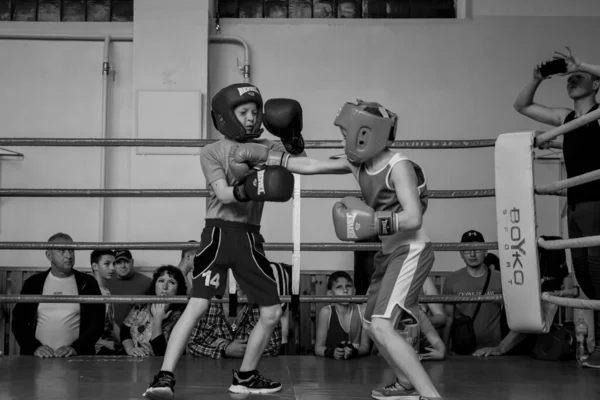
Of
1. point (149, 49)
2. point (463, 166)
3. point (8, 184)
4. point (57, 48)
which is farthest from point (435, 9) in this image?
point (8, 184)

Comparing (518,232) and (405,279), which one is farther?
(518,232)

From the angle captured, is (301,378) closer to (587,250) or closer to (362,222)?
(362,222)

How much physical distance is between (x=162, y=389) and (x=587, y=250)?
208cm

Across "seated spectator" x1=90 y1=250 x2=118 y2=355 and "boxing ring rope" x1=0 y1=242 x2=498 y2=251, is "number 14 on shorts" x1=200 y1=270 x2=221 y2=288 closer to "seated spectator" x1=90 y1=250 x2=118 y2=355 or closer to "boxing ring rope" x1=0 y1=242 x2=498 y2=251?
"boxing ring rope" x1=0 y1=242 x2=498 y2=251

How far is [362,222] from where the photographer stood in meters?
2.78

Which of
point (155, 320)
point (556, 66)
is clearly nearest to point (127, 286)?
point (155, 320)

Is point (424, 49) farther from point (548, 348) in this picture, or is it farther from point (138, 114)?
point (548, 348)

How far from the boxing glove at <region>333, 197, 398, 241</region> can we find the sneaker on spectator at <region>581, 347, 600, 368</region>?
1.63m

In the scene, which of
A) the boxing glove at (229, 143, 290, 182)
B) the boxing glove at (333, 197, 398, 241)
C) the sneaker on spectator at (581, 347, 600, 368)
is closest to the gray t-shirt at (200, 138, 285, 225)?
the boxing glove at (229, 143, 290, 182)

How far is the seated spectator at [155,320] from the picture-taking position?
14.0ft

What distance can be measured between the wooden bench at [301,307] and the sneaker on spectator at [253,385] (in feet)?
6.19

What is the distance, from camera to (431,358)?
4074mm

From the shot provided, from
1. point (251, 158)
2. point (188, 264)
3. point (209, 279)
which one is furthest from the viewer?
point (188, 264)

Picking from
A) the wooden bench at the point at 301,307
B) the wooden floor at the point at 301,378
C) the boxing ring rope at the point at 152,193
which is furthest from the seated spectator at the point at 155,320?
the wooden bench at the point at 301,307
